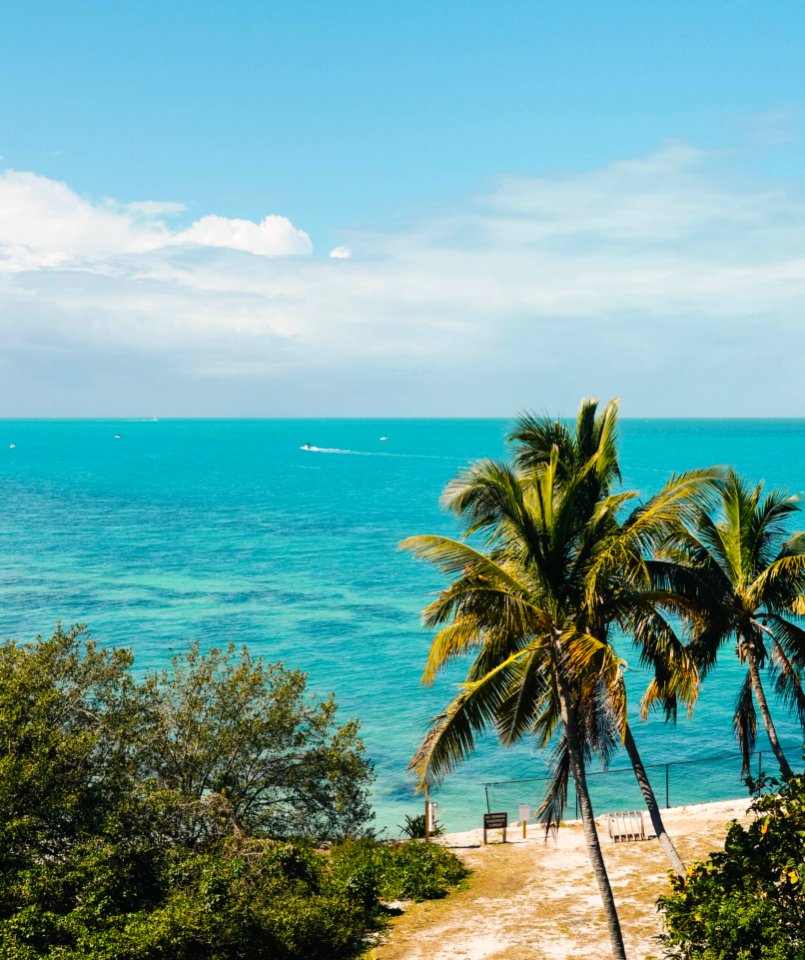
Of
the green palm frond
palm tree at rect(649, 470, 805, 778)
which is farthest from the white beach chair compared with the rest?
the green palm frond

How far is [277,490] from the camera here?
140 m

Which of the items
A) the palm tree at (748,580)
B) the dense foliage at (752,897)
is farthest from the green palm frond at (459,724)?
the palm tree at (748,580)

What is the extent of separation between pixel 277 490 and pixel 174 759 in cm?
12240

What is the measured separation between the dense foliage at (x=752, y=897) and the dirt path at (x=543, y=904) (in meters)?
4.39

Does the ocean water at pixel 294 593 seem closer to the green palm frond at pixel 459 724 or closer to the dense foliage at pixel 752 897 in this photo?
the green palm frond at pixel 459 724

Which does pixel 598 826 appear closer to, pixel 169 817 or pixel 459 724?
pixel 169 817

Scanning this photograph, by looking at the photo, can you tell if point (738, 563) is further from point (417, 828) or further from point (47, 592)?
point (47, 592)

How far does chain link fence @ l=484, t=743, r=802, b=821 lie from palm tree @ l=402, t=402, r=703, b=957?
1621cm

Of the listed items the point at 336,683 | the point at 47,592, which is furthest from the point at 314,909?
the point at 47,592

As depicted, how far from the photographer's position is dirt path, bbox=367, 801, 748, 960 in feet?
50.9

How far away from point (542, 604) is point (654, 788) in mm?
20559


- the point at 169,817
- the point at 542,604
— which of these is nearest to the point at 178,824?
the point at 169,817

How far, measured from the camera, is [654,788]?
102 feet

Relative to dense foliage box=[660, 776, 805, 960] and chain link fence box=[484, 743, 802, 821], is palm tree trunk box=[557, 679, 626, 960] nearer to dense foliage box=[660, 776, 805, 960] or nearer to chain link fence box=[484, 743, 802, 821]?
dense foliage box=[660, 776, 805, 960]
